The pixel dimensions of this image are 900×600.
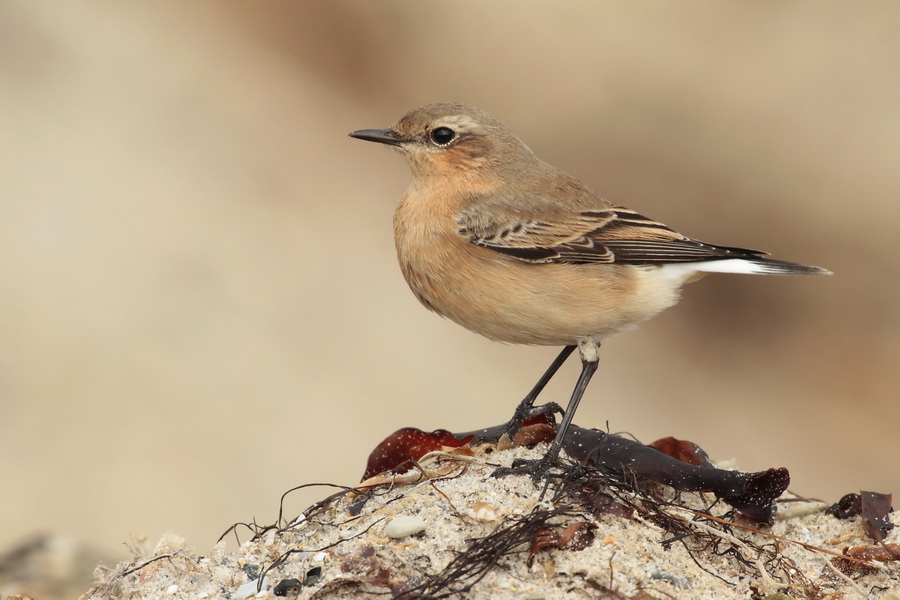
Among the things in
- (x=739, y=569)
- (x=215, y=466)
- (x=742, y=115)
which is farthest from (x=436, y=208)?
(x=742, y=115)

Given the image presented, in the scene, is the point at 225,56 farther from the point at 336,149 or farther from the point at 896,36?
the point at 896,36

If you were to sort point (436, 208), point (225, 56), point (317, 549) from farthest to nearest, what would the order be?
point (225, 56)
point (436, 208)
point (317, 549)

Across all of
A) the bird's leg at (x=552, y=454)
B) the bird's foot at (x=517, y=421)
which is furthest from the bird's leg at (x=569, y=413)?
the bird's foot at (x=517, y=421)

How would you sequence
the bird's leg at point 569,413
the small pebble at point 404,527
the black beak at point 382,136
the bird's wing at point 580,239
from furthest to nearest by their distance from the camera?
the black beak at point 382,136, the bird's wing at point 580,239, the bird's leg at point 569,413, the small pebble at point 404,527

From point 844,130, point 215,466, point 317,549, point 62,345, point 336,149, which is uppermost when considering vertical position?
point 336,149

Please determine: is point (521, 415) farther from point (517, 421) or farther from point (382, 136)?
point (382, 136)

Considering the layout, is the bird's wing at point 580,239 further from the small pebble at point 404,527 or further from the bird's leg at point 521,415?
the small pebble at point 404,527

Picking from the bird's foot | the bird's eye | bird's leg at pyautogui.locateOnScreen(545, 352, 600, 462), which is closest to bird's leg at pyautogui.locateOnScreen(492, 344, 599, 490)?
bird's leg at pyautogui.locateOnScreen(545, 352, 600, 462)

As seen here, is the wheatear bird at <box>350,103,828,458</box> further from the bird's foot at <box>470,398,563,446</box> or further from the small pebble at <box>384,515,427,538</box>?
the small pebble at <box>384,515,427,538</box>

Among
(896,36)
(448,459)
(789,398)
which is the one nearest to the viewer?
(448,459)
